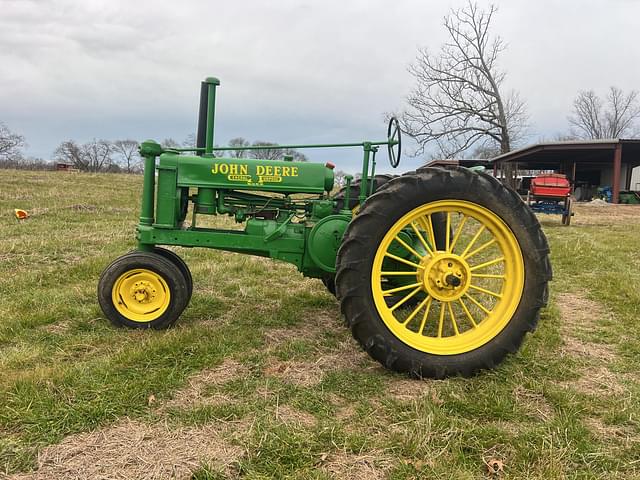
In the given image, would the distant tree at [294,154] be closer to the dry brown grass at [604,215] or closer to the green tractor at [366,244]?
the green tractor at [366,244]

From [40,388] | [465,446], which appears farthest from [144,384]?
[465,446]

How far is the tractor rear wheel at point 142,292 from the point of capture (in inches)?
140

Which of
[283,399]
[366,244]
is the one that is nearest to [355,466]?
[283,399]

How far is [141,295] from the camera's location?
362 cm

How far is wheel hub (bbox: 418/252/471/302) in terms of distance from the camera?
305 centimetres

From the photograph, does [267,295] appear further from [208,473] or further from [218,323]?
[208,473]

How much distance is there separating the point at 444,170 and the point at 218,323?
2.15 metres

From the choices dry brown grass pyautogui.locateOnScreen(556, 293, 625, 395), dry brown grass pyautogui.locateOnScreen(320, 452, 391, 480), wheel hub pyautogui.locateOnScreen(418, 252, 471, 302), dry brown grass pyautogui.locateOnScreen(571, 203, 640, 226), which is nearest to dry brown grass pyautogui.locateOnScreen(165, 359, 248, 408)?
dry brown grass pyautogui.locateOnScreen(320, 452, 391, 480)

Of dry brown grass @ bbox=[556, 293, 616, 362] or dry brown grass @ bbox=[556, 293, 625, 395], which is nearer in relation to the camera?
dry brown grass @ bbox=[556, 293, 625, 395]

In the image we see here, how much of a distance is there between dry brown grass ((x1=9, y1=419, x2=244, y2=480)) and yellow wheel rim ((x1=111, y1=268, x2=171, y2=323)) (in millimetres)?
1394

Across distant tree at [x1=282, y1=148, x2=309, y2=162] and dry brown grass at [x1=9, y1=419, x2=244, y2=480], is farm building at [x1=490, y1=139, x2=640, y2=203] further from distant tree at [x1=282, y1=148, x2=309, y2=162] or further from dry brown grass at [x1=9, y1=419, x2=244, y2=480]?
dry brown grass at [x1=9, y1=419, x2=244, y2=480]

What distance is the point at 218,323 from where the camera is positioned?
12.7 feet

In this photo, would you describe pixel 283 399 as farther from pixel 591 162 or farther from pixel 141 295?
pixel 591 162

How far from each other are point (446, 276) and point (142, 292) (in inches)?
88.8
